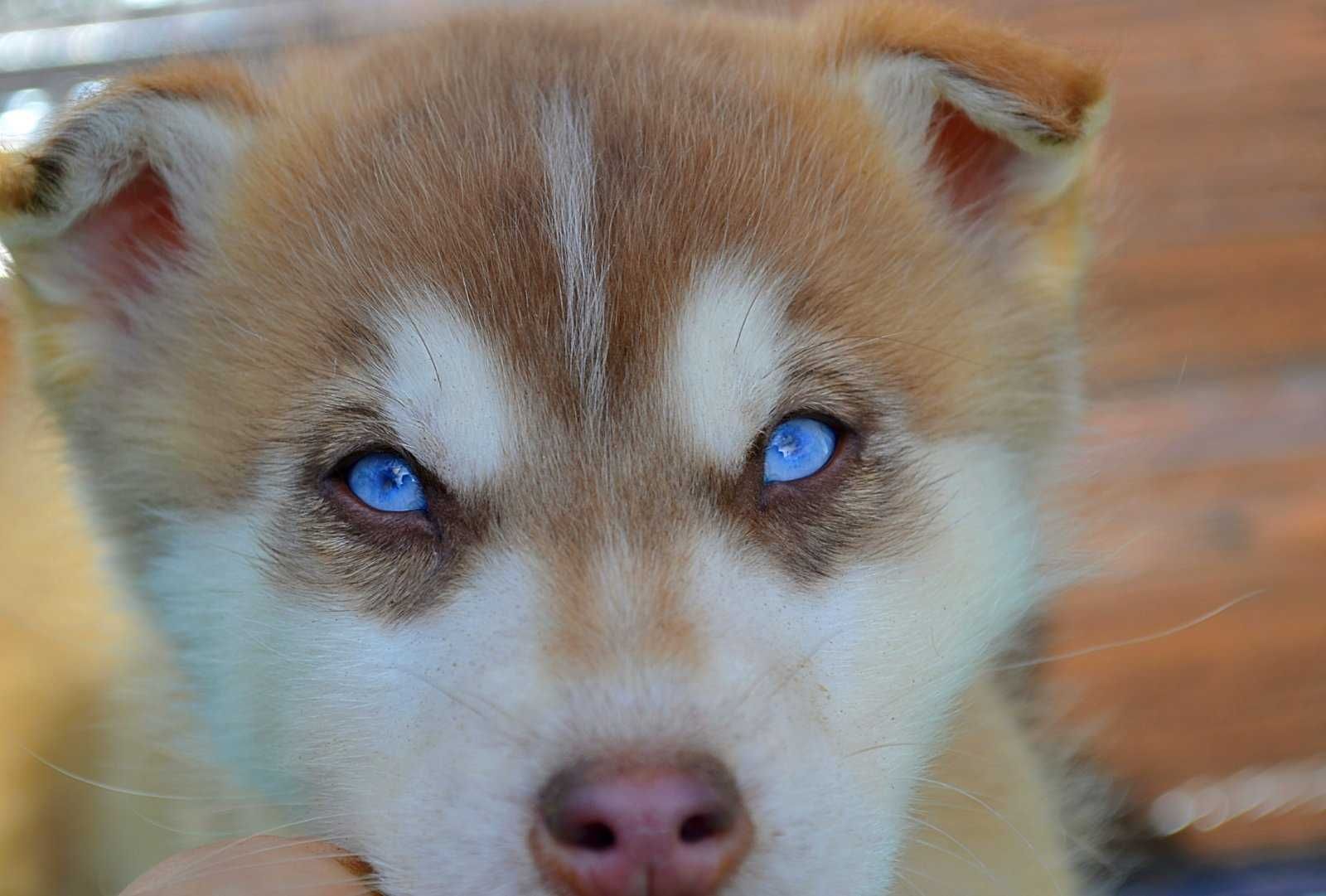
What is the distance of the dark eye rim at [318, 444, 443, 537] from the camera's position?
1.63 m

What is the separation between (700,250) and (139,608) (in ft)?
3.54

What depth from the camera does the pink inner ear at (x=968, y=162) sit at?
2004mm

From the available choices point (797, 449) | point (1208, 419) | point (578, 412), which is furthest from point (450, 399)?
point (1208, 419)

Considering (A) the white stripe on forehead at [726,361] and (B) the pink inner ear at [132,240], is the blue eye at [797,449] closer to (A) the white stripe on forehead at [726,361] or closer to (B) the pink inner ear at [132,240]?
(A) the white stripe on forehead at [726,361]

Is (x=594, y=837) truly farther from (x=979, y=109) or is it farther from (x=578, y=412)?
(x=979, y=109)

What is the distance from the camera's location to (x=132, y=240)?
197 centimetres

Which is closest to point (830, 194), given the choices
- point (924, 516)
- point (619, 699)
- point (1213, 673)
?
point (924, 516)

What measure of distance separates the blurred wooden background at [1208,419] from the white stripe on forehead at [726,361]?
938mm

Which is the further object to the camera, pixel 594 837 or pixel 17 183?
pixel 17 183

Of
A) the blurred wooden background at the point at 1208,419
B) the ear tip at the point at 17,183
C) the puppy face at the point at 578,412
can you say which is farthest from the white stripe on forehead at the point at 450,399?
the blurred wooden background at the point at 1208,419

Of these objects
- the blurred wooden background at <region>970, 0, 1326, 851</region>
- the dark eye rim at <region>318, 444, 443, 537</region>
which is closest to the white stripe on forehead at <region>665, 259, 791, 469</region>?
the dark eye rim at <region>318, 444, 443, 537</region>

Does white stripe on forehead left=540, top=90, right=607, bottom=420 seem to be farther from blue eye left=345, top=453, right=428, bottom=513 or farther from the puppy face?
blue eye left=345, top=453, right=428, bottom=513

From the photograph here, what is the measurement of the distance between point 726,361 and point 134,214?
3.27ft

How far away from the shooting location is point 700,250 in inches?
64.3
